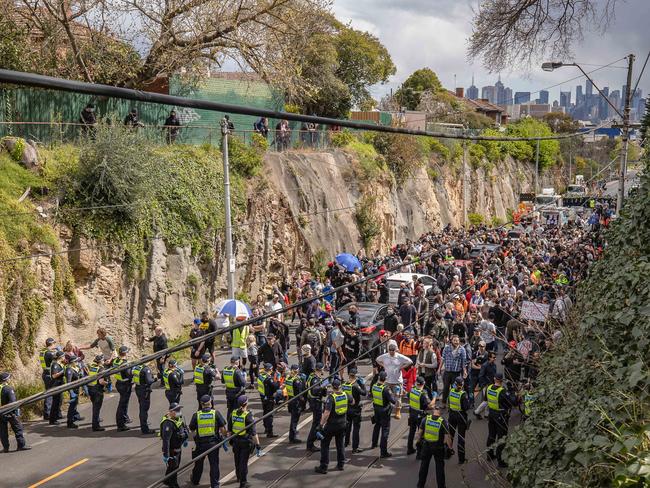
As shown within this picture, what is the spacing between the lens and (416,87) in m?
74.8

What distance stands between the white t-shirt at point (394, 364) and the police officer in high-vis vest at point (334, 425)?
2.30m

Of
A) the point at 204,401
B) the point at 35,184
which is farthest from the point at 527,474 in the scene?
the point at 35,184

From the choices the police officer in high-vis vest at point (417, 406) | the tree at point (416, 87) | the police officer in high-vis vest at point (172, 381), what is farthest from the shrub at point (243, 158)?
the tree at point (416, 87)

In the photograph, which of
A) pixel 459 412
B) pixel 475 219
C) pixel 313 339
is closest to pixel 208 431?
pixel 459 412

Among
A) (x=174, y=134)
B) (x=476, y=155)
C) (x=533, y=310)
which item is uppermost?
(x=476, y=155)

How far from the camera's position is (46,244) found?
739 inches

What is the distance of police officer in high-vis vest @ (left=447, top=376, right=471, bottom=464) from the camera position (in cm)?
1323

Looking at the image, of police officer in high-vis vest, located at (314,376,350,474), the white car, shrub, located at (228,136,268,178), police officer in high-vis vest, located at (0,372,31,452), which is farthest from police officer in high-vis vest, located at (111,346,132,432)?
shrub, located at (228,136,268,178)

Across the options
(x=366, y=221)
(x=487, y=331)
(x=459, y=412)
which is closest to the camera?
(x=459, y=412)

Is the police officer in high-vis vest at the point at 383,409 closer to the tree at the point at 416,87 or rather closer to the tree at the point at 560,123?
the tree at the point at 416,87

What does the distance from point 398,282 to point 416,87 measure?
2009 inches

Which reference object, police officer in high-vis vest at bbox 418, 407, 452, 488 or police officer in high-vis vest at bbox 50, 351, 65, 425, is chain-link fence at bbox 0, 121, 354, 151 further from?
police officer in high-vis vest at bbox 418, 407, 452, 488

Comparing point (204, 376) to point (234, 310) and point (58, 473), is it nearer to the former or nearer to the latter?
point (58, 473)

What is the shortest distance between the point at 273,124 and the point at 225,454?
24.3 m
